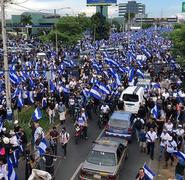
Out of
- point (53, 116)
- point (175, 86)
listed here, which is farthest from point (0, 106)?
point (175, 86)

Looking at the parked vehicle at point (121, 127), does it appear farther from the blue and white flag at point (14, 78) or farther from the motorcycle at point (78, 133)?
the blue and white flag at point (14, 78)

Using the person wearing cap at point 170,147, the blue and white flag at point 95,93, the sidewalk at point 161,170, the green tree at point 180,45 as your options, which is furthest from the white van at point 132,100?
the green tree at point 180,45

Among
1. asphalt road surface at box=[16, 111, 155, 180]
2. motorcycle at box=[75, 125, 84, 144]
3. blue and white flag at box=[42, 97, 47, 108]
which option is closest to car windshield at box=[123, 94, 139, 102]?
asphalt road surface at box=[16, 111, 155, 180]

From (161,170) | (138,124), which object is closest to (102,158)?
(161,170)

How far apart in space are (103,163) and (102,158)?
23cm

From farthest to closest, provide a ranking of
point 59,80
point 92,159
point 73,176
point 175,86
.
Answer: point 59,80, point 175,86, point 73,176, point 92,159

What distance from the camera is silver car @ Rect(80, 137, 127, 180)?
13.8 metres

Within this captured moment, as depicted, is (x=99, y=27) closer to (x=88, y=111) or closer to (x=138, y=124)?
(x=88, y=111)

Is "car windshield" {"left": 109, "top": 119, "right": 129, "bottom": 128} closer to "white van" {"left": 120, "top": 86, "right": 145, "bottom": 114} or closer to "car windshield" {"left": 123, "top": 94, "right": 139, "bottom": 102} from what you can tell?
"white van" {"left": 120, "top": 86, "right": 145, "bottom": 114}

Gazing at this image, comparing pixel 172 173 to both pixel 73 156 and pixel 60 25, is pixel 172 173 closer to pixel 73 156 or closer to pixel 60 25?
pixel 73 156

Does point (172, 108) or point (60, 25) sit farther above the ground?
point (60, 25)

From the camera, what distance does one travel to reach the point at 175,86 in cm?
2909

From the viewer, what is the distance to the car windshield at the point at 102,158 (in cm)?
1423

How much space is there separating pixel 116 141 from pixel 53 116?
7716 millimetres
